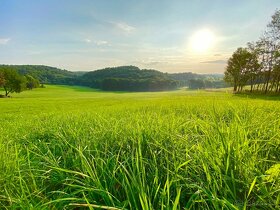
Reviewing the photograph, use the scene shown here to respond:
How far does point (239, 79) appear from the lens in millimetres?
72625

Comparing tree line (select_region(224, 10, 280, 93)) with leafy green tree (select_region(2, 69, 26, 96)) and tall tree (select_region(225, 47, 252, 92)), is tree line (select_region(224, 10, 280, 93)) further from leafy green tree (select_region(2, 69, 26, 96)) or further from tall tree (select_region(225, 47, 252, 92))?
leafy green tree (select_region(2, 69, 26, 96))

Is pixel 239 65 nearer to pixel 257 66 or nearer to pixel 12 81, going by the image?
pixel 257 66

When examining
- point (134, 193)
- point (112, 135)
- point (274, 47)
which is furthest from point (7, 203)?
point (274, 47)

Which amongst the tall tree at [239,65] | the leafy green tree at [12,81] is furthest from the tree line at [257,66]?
the leafy green tree at [12,81]

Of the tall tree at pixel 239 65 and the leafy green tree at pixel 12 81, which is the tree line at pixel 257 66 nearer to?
the tall tree at pixel 239 65

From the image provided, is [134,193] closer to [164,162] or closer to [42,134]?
[164,162]

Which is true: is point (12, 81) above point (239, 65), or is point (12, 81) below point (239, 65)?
below

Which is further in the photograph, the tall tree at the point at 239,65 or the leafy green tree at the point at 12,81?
the leafy green tree at the point at 12,81

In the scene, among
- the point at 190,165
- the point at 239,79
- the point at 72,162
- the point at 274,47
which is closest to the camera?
the point at 190,165

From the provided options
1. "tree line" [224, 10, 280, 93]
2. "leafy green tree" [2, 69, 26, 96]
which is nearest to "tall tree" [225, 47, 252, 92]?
"tree line" [224, 10, 280, 93]

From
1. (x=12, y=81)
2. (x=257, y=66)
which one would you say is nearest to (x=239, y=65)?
(x=257, y=66)

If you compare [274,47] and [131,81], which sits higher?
[274,47]

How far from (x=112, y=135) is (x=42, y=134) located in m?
2.61

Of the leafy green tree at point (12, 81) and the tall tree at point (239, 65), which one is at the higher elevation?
the tall tree at point (239, 65)
